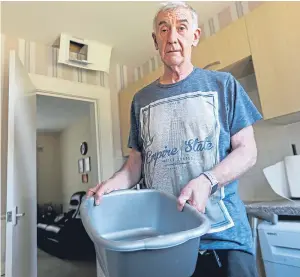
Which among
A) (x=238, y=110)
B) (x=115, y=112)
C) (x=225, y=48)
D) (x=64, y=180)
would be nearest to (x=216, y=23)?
(x=225, y=48)

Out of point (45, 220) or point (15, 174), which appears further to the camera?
point (45, 220)

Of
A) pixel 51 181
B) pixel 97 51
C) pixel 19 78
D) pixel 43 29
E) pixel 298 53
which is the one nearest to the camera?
pixel 298 53

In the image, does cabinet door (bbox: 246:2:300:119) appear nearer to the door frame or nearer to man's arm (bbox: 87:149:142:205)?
man's arm (bbox: 87:149:142:205)

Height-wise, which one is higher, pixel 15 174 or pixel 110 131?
pixel 110 131

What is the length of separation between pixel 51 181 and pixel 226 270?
5.47 m

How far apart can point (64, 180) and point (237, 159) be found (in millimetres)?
5083

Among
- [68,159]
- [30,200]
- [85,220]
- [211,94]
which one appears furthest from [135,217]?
[68,159]

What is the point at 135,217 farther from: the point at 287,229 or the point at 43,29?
the point at 43,29

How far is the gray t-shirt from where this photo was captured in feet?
1.85

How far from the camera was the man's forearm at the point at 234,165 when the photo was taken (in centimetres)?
53

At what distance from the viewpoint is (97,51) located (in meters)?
2.09

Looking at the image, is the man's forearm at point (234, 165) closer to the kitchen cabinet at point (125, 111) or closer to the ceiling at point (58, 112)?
the kitchen cabinet at point (125, 111)

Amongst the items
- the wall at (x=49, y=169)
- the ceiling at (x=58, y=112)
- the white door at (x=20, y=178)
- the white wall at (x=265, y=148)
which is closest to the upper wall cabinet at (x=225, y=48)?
the white wall at (x=265, y=148)

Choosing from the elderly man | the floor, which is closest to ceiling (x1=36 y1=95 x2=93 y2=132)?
the floor
